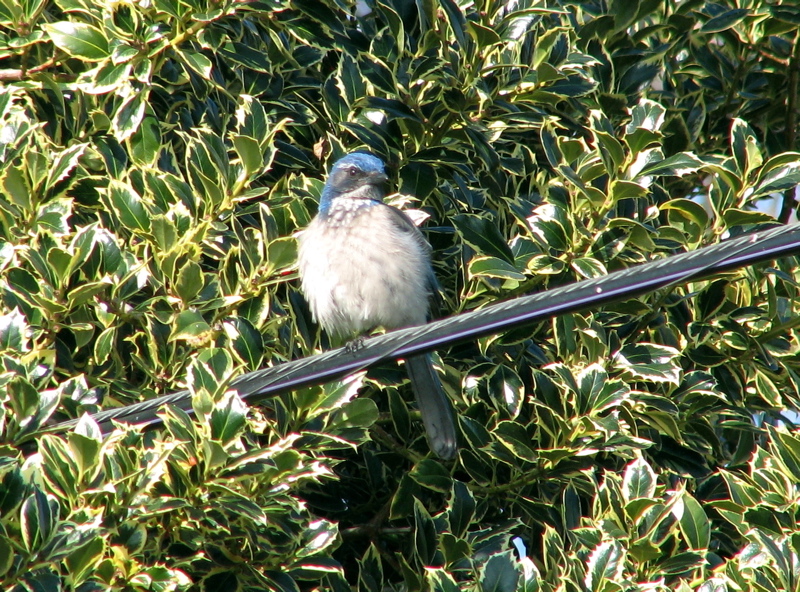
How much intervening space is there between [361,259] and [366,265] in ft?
0.15

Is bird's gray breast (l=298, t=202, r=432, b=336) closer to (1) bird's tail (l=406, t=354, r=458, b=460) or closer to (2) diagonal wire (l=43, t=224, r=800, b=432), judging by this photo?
(1) bird's tail (l=406, t=354, r=458, b=460)

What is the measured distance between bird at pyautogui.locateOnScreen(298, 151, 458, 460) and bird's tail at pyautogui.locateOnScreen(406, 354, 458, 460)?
1.86 feet

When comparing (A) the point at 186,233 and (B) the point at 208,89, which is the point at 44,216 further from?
(B) the point at 208,89

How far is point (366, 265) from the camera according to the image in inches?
230

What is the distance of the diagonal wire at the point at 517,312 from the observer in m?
3.14

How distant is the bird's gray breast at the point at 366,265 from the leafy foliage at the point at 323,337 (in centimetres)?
24

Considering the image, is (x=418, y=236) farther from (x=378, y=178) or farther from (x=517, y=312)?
(x=517, y=312)

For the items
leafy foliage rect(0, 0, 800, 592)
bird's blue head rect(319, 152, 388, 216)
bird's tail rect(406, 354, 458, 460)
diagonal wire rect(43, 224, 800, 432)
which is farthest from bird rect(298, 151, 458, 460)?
diagonal wire rect(43, 224, 800, 432)

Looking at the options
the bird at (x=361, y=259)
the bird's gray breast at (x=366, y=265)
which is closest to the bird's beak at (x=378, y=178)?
the bird at (x=361, y=259)

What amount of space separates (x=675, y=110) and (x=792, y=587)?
9.97 feet

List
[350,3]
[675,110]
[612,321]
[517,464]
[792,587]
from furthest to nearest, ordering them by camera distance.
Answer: [675,110] → [350,3] → [612,321] → [517,464] → [792,587]

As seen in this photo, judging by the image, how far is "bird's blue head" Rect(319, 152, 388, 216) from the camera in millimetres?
5328

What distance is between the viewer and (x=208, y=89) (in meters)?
5.13

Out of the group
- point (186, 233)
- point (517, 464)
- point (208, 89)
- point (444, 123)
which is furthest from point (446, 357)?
point (208, 89)
